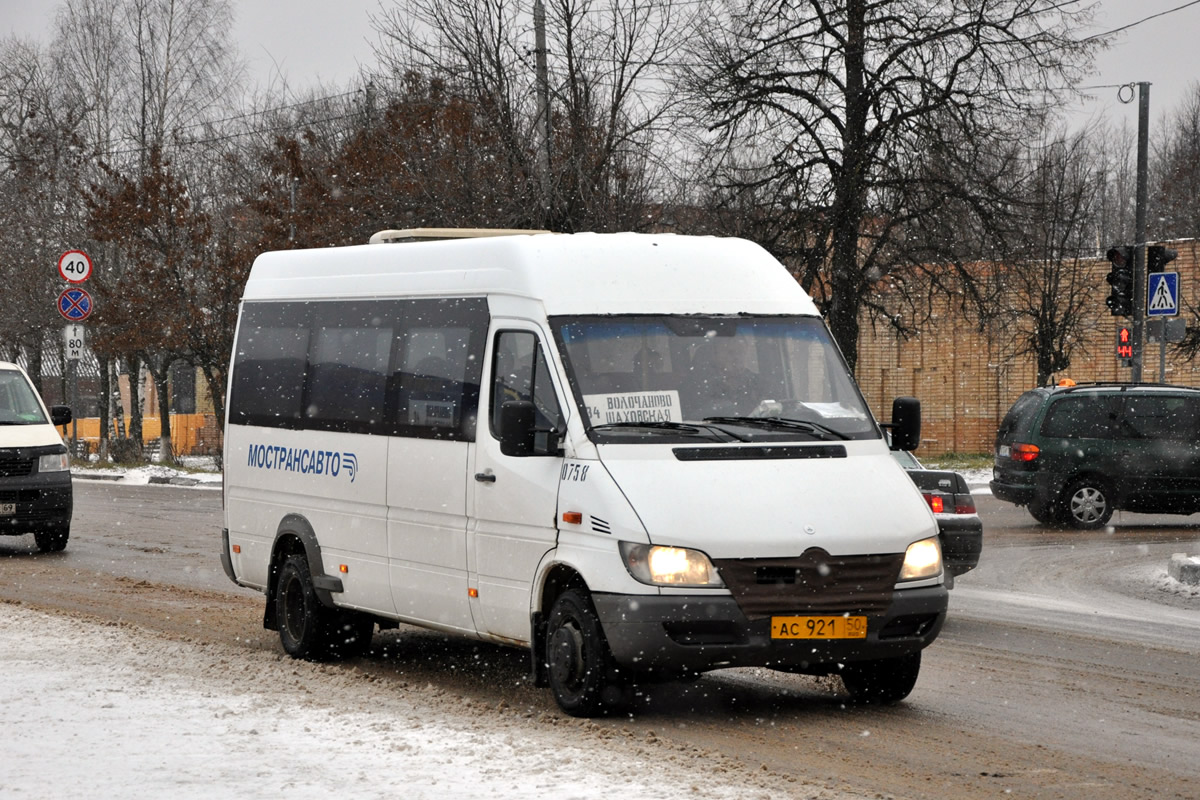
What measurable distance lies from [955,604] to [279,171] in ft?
79.2

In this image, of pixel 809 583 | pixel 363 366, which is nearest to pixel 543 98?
pixel 363 366

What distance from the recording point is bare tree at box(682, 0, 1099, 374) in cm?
2830

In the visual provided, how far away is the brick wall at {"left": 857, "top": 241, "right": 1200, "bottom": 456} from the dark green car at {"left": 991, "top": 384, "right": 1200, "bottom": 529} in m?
18.9

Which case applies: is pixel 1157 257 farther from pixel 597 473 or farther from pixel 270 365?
pixel 597 473

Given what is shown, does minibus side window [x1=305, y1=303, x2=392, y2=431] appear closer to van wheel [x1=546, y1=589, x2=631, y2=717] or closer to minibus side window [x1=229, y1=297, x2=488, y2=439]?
minibus side window [x1=229, y1=297, x2=488, y2=439]

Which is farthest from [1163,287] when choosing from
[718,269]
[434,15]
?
[718,269]

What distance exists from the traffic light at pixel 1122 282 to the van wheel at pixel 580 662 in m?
18.6

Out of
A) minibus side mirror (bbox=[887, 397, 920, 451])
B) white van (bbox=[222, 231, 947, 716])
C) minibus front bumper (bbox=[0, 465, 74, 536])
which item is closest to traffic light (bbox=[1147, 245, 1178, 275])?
minibus front bumper (bbox=[0, 465, 74, 536])

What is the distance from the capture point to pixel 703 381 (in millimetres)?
8820

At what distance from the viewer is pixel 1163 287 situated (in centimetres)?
2436

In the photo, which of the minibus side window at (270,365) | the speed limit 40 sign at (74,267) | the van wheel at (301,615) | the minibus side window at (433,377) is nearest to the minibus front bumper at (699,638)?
the minibus side window at (433,377)

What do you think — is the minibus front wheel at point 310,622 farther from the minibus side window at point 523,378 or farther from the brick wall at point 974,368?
the brick wall at point 974,368

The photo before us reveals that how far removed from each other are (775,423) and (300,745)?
9.48ft

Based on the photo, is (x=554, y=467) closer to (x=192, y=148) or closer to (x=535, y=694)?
(x=535, y=694)
